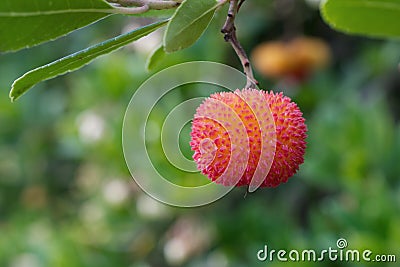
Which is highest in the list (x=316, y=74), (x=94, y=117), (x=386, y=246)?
(x=316, y=74)

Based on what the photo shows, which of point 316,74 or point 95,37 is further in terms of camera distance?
point 95,37

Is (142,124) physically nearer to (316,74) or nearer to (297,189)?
(297,189)

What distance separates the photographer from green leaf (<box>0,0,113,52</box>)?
75cm

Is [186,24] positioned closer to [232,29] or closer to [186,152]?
[232,29]

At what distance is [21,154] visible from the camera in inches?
109

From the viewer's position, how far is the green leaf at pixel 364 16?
0.87 meters

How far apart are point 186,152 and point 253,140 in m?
1.10

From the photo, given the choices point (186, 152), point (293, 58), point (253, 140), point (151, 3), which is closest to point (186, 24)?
point (151, 3)

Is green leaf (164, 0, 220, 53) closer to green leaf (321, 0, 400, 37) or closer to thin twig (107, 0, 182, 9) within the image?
thin twig (107, 0, 182, 9)

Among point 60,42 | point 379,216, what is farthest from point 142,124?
point 60,42

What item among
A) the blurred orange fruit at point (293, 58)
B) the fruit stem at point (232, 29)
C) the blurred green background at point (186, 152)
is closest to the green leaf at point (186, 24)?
the fruit stem at point (232, 29)

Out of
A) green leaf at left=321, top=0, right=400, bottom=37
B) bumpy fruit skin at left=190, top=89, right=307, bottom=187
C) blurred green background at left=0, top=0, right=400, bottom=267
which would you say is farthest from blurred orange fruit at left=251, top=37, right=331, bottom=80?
bumpy fruit skin at left=190, top=89, right=307, bottom=187

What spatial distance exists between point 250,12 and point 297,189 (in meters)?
0.73

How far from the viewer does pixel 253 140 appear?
0.82m
